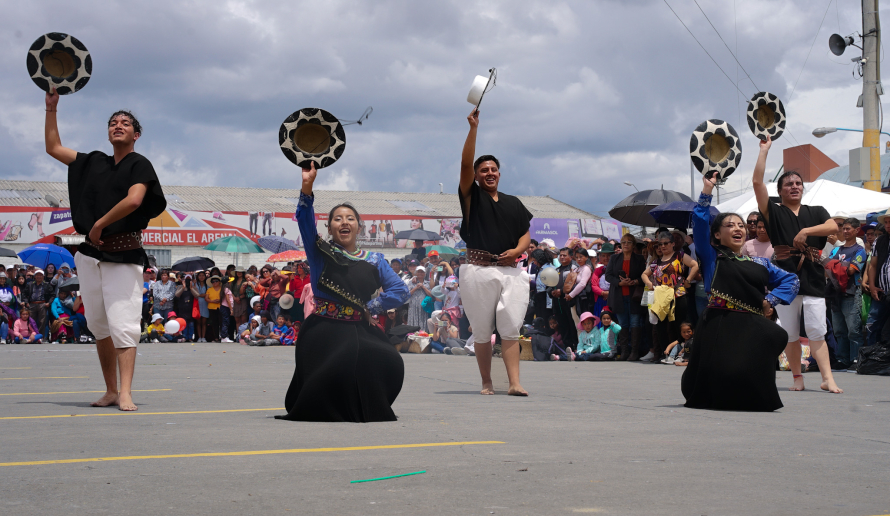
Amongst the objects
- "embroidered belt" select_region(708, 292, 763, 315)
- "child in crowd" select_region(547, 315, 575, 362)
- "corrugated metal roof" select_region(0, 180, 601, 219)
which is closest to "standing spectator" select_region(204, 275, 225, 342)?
"child in crowd" select_region(547, 315, 575, 362)

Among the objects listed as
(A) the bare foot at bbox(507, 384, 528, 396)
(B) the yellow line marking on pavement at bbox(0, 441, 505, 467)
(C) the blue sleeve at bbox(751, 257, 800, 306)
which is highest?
(C) the blue sleeve at bbox(751, 257, 800, 306)

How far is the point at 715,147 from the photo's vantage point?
8.55 m

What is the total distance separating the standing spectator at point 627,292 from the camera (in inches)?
584

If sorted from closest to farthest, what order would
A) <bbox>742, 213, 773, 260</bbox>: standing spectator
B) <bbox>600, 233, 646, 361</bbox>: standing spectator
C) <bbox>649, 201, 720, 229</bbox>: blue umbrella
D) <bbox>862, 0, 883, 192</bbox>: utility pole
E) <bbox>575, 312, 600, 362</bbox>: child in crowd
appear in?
1. <bbox>742, 213, 773, 260</bbox>: standing spectator
2. <bbox>600, 233, 646, 361</bbox>: standing spectator
3. <bbox>575, 312, 600, 362</bbox>: child in crowd
4. <bbox>649, 201, 720, 229</bbox>: blue umbrella
5. <bbox>862, 0, 883, 192</bbox>: utility pole

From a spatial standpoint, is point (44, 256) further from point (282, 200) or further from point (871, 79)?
point (282, 200)

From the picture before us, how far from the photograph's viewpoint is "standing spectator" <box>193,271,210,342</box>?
23.2m

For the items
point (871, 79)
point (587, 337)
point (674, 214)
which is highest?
point (871, 79)

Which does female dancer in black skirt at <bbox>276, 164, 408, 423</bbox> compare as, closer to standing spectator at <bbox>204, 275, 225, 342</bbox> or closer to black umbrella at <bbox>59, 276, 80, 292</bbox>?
standing spectator at <bbox>204, 275, 225, 342</bbox>

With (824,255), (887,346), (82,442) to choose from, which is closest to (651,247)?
(824,255)

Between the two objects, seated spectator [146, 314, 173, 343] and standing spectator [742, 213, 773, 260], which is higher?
standing spectator [742, 213, 773, 260]

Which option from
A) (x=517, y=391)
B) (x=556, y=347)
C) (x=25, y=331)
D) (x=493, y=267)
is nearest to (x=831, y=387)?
(x=517, y=391)

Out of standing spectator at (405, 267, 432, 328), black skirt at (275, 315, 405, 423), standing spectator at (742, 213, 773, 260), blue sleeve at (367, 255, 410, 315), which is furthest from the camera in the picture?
standing spectator at (405, 267, 432, 328)

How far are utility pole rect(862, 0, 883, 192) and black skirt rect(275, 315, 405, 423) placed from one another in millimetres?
17291

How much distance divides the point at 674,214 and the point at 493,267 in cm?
888
